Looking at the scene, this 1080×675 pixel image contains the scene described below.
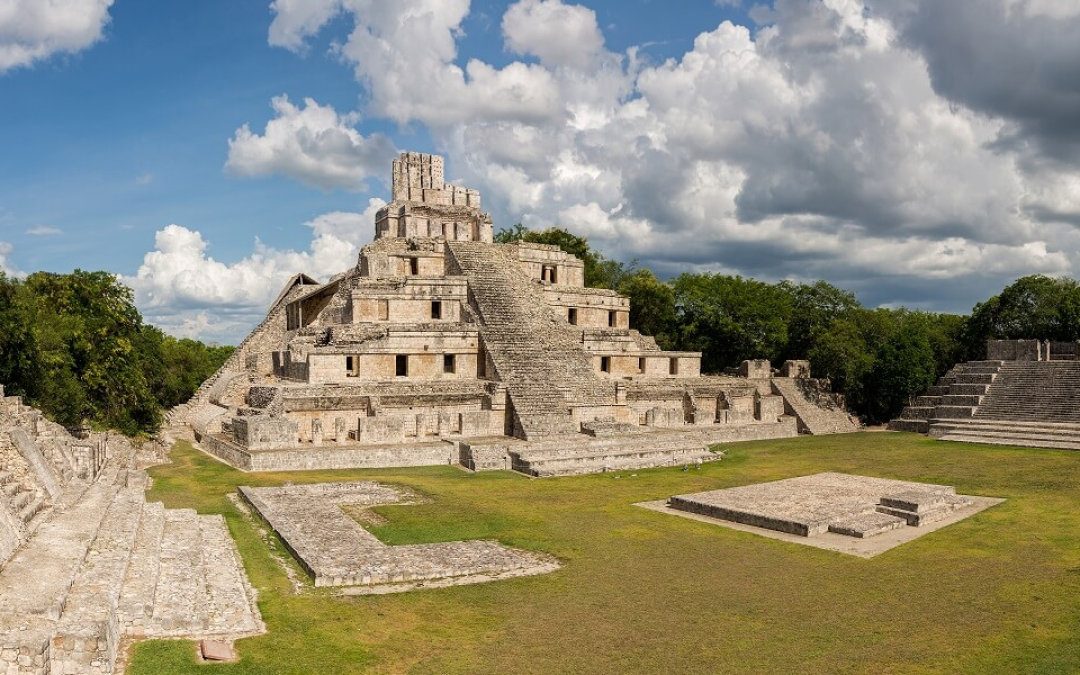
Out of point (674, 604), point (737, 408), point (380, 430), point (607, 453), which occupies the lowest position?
point (674, 604)

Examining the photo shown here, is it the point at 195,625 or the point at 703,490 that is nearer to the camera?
the point at 195,625

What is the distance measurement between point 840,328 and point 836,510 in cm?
2440

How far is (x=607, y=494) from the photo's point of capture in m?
17.6

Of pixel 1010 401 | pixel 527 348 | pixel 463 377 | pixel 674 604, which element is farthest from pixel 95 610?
pixel 1010 401

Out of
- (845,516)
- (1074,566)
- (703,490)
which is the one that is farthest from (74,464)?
(1074,566)

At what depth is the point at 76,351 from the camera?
24.9m

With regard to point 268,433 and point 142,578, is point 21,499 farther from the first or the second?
point 268,433

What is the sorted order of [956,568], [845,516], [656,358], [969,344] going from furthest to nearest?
1. [969,344]
2. [656,358]
3. [845,516]
4. [956,568]

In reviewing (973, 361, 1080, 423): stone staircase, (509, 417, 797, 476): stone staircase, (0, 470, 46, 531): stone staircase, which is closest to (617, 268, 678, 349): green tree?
(973, 361, 1080, 423): stone staircase

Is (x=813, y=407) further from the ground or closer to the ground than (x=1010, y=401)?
closer to the ground

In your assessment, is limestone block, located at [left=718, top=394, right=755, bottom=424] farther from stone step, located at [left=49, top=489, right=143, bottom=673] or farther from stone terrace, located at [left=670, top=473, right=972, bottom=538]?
stone step, located at [left=49, top=489, right=143, bottom=673]

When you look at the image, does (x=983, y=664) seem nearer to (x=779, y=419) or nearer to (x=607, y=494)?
(x=607, y=494)

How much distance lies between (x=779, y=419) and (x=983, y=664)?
25.0 m

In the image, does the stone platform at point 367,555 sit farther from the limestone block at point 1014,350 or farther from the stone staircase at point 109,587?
the limestone block at point 1014,350
